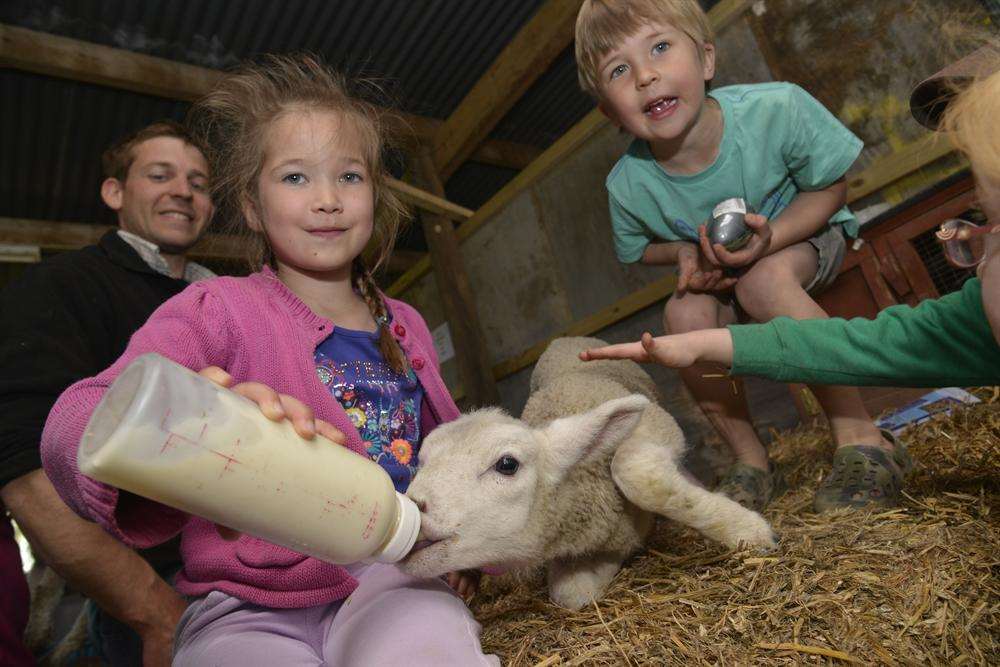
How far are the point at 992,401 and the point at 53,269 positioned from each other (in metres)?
3.83

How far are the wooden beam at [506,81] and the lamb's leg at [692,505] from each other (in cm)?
360

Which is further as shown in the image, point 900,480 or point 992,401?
point 992,401

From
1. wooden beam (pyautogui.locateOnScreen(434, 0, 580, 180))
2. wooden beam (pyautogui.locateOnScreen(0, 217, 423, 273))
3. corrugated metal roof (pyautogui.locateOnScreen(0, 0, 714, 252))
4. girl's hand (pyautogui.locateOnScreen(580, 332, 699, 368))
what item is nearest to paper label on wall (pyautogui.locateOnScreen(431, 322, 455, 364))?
wooden beam (pyautogui.locateOnScreen(0, 217, 423, 273))

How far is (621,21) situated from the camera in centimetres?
246

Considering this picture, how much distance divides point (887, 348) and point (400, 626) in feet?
4.72

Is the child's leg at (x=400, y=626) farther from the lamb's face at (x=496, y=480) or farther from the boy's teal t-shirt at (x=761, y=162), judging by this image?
the boy's teal t-shirt at (x=761, y=162)

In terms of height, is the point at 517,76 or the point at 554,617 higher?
the point at 517,76

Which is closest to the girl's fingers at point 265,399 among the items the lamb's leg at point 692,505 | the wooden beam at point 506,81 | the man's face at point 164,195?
the lamb's leg at point 692,505

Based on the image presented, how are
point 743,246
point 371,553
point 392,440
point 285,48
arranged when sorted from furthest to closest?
point 285,48 → point 743,246 → point 392,440 → point 371,553

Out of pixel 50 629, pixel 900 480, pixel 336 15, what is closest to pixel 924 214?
pixel 900 480

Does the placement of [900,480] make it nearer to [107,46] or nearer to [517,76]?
[517,76]

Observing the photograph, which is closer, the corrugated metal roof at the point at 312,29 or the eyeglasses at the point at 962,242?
the eyeglasses at the point at 962,242

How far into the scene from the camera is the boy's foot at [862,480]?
191cm

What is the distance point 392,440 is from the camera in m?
1.84
